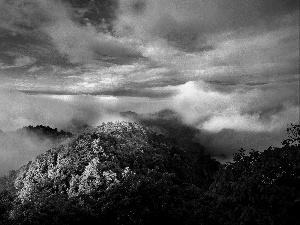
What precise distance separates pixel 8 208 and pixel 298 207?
2142 centimetres

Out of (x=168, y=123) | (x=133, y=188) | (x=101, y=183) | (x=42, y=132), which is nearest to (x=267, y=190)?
(x=133, y=188)

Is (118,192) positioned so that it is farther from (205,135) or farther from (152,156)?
(205,135)

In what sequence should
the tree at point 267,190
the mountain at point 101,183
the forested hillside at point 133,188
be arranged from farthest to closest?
the mountain at point 101,183 < the forested hillside at point 133,188 < the tree at point 267,190

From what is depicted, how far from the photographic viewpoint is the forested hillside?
845cm

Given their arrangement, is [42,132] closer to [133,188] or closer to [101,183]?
[101,183]

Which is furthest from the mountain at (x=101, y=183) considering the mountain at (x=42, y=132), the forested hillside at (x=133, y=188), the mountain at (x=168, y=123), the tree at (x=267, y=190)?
the mountain at (x=168, y=123)

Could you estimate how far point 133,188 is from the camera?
20594 millimetres

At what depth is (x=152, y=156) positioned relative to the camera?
3209 cm

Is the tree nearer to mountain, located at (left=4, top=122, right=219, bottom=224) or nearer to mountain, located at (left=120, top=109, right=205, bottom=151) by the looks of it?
mountain, located at (left=4, top=122, right=219, bottom=224)

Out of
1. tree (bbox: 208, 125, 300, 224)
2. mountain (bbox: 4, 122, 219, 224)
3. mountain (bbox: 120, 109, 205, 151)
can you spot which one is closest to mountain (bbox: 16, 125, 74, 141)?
mountain (bbox: 4, 122, 219, 224)

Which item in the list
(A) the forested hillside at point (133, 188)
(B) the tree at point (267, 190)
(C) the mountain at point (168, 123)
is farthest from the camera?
(C) the mountain at point (168, 123)

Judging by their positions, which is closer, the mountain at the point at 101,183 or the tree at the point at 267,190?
the tree at the point at 267,190

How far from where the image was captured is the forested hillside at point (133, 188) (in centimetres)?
845

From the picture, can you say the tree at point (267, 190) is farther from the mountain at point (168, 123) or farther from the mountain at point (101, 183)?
the mountain at point (168, 123)
